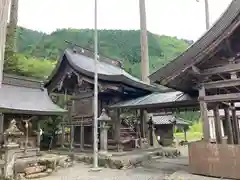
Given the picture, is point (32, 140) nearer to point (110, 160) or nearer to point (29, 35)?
point (110, 160)

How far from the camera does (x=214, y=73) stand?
6.91 m

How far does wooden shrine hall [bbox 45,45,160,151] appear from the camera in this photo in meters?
12.6

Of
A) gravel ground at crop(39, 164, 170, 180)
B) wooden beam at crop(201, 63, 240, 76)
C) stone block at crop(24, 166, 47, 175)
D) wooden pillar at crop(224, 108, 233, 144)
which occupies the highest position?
wooden beam at crop(201, 63, 240, 76)

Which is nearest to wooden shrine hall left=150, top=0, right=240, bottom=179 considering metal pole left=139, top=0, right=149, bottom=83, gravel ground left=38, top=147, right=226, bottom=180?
gravel ground left=38, top=147, right=226, bottom=180

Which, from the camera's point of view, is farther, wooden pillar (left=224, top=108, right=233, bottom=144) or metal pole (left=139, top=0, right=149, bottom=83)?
metal pole (left=139, top=0, right=149, bottom=83)

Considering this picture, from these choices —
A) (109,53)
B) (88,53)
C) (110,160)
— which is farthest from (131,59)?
(110,160)

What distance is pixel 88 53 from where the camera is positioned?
17609mm

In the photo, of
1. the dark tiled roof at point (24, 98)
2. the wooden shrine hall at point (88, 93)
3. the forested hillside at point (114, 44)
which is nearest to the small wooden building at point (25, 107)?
the dark tiled roof at point (24, 98)

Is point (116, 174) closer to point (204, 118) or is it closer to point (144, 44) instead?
point (204, 118)

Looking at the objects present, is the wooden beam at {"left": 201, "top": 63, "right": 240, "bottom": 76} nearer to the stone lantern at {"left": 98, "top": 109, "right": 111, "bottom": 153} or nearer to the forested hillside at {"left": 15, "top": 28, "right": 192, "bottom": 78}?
the stone lantern at {"left": 98, "top": 109, "right": 111, "bottom": 153}

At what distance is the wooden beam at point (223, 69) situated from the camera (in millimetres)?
6519

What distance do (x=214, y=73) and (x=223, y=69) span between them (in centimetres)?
28

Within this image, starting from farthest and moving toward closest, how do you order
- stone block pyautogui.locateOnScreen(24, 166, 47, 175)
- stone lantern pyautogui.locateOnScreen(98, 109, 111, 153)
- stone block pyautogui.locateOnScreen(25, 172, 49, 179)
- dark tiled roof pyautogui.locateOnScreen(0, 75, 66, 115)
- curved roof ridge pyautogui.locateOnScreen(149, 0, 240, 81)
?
stone lantern pyautogui.locateOnScreen(98, 109, 111, 153)
dark tiled roof pyautogui.locateOnScreen(0, 75, 66, 115)
stone block pyautogui.locateOnScreen(24, 166, 47, 175)
stone block pyautogui.locateOnScreen(25, 172, 49, 179)
curved roof ridge pyautogui.locateOnScreen(149, 0, 240, 81)

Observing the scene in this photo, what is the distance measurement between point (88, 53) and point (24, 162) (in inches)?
393
